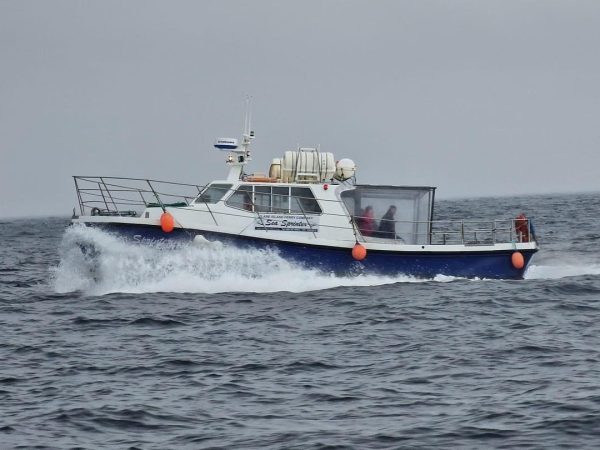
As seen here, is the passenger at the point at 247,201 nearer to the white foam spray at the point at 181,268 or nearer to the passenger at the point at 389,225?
the white foam spray at the point at 181,268

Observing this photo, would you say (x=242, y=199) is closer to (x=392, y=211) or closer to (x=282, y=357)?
(x=392, y=211)

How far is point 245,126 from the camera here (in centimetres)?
2294

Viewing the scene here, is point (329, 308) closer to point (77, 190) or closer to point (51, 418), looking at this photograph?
point (77, 190)

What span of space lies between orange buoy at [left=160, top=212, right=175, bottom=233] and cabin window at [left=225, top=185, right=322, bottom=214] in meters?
1.58

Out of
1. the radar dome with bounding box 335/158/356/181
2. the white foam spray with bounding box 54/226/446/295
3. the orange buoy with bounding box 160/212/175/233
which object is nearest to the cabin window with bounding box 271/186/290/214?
the white foam spray with bounding box 54/226/446/295

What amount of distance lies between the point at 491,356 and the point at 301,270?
7.32m

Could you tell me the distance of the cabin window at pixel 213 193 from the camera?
21969mm

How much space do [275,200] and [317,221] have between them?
1012 millimetres

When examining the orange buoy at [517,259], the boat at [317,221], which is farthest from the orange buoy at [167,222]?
the orange buoy at [517,259]

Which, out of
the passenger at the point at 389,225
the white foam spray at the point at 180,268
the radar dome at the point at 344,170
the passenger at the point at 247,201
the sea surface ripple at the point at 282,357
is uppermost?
the radar dome at the point at 344,170

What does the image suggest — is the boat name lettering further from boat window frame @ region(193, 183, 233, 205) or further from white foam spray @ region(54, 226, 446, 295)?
boat window frame @ region(193, 183, 233, 205)

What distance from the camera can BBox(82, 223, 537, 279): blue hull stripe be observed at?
68.5ft

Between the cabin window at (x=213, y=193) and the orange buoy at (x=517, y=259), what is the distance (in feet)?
20.9

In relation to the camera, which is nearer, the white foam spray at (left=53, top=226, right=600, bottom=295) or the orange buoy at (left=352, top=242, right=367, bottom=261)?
the white foam spray at (left=53, top=226, right=600, bottom=295)
